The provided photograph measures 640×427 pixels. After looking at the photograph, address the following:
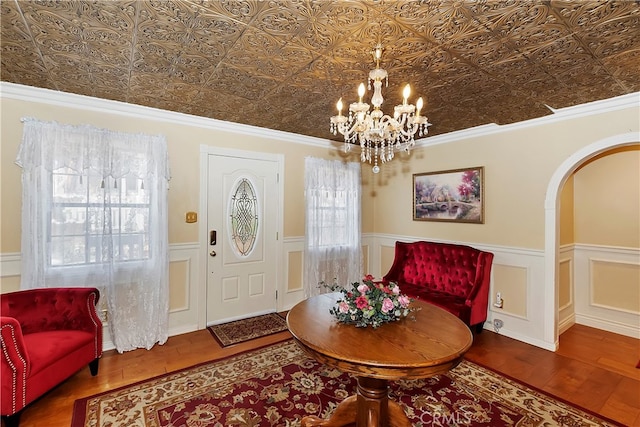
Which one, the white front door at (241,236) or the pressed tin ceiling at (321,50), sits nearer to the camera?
the pressed tin ceiling at (321,50)

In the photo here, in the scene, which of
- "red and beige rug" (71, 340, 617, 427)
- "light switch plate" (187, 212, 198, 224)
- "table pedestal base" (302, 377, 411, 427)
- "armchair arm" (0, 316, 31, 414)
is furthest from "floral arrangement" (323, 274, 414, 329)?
"light switch plate" (187, 212, 198, 224)

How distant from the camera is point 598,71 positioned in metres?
2.22

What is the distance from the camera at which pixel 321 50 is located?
1969 millimetres

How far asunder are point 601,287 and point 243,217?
15.1 feet

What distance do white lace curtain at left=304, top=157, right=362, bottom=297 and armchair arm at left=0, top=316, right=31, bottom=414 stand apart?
2.95 m

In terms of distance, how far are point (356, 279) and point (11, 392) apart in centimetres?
386

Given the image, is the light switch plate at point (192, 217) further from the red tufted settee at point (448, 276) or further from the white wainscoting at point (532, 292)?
the red tufted settee at point (448, 276)

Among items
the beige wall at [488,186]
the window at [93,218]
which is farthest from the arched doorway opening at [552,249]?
the window at [93,218]

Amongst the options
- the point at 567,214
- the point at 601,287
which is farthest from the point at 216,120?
the point at 601,287

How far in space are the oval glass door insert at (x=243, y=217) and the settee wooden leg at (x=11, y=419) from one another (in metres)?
2.25

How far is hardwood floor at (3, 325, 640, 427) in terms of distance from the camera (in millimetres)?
2174

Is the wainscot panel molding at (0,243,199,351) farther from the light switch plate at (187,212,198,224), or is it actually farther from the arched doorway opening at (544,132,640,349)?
the arched doorway opening at (544,132,640,349)

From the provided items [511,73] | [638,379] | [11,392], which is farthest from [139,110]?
[638,379]

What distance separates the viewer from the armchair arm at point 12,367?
178 cm
